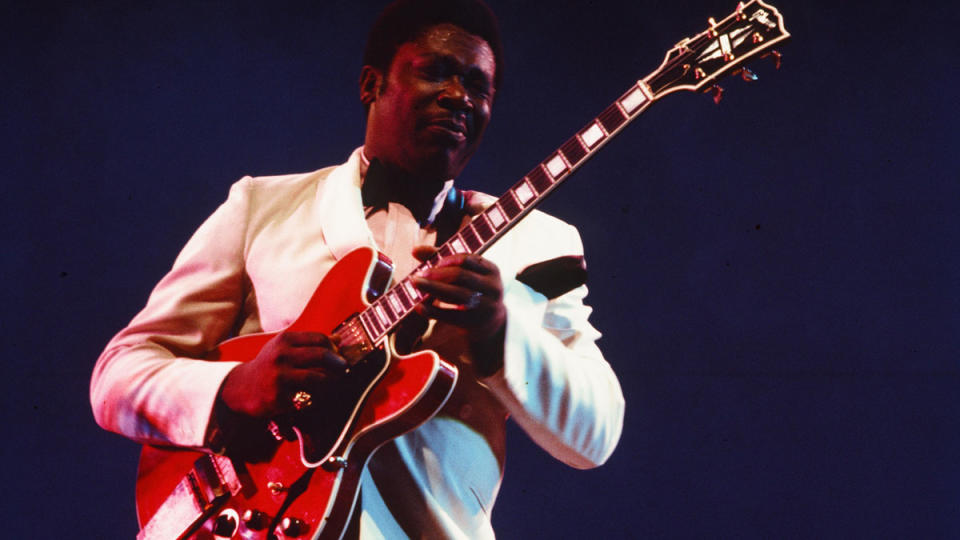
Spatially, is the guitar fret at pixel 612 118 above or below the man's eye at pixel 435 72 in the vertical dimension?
below

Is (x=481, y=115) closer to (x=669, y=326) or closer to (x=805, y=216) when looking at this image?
(x=669, y=326)

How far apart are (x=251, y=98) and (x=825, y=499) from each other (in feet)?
7.30

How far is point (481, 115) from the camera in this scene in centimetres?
146

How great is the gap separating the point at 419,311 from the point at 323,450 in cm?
27

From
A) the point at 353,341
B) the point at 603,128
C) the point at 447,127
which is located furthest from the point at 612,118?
the point at 353,341

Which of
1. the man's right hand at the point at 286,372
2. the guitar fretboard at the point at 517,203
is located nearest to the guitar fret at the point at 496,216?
the guitar fretboard at the point at 517,203

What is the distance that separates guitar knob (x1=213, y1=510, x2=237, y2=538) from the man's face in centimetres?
73

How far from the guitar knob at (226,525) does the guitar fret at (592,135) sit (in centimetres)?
87

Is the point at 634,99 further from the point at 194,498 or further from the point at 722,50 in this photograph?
the point at 194,498

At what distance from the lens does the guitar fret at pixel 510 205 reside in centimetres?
121

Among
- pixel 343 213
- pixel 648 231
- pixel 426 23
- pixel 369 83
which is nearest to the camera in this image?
pixel 343 213

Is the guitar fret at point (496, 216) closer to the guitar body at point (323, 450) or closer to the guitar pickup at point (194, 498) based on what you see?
the guitar body at point (323, 450)

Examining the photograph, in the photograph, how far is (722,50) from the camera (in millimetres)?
1288

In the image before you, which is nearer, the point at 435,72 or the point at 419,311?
the point at 419,311
